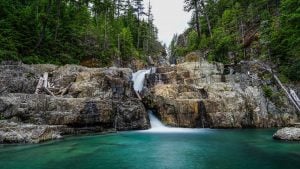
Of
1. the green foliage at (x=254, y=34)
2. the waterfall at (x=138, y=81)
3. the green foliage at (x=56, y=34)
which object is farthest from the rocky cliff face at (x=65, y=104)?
the green foliage at (x=254, y=34)

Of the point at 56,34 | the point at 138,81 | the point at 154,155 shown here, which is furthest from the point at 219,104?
the point at 56,34

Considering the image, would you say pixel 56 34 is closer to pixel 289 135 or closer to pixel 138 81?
pixel 138 81

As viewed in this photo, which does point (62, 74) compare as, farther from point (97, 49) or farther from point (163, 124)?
Answer: point (97, 49)

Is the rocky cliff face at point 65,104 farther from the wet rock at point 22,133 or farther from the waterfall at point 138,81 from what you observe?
the waterfall at point 138,81

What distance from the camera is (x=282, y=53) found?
33.4 metres

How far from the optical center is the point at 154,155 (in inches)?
515

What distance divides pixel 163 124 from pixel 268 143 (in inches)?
433

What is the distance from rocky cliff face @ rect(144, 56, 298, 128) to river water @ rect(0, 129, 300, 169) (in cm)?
789

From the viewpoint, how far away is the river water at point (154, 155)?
10.9 meters

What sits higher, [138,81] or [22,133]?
[138,81]

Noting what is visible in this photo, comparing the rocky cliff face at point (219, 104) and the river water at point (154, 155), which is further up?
the rocky cliff face at point (219, 104)

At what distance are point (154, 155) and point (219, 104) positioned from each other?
44.6 feet

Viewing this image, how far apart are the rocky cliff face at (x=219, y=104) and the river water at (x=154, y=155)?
7.89m

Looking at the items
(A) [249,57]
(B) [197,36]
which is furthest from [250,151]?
(B) [197,36]
